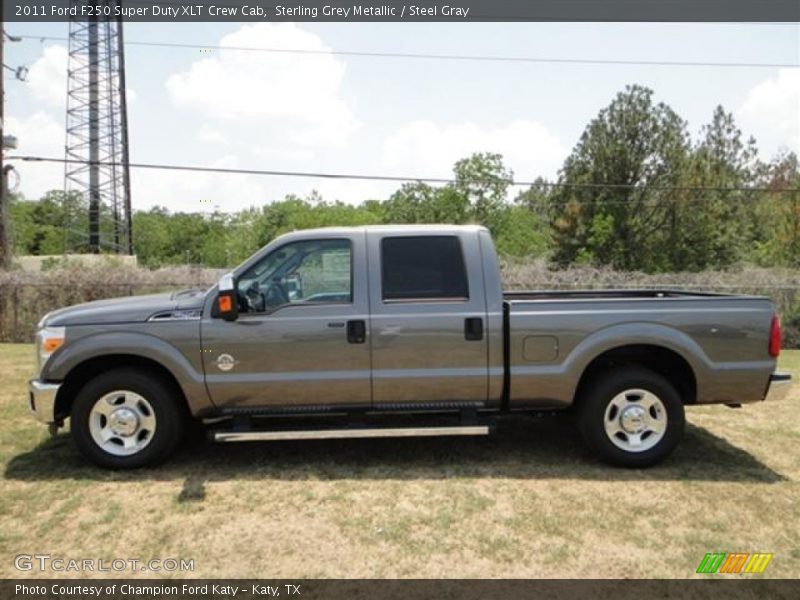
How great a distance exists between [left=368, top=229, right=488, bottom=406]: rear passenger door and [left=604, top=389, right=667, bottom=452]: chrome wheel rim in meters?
1.06

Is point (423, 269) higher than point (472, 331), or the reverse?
point (423, 269)

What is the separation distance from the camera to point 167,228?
68.7 meters

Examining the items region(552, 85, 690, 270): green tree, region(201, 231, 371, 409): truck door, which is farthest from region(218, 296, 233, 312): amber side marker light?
region(552, 85, 690, 270): green tree

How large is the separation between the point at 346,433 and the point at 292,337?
2.86ft

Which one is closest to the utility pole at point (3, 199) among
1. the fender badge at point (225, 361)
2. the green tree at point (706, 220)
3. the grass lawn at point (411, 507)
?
the grass lawn at point (411, 507)

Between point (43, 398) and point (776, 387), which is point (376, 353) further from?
point (776, 387)

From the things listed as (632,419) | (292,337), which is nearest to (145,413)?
(292,337)

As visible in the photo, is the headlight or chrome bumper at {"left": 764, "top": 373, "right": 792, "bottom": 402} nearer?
the headlight

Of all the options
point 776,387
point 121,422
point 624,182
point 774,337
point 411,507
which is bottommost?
point 411,507

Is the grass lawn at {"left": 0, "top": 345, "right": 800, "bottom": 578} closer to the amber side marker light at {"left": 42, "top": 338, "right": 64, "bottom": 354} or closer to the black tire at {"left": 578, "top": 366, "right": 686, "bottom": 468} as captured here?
the black tire at {"left": 578, "top": 366, "right": 686, "bottom": 468}

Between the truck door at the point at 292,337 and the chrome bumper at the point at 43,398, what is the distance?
1.20m

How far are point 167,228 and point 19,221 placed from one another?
1827 cm

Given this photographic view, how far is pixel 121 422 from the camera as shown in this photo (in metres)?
4.59

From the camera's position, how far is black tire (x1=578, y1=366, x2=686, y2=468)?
15.2ft
